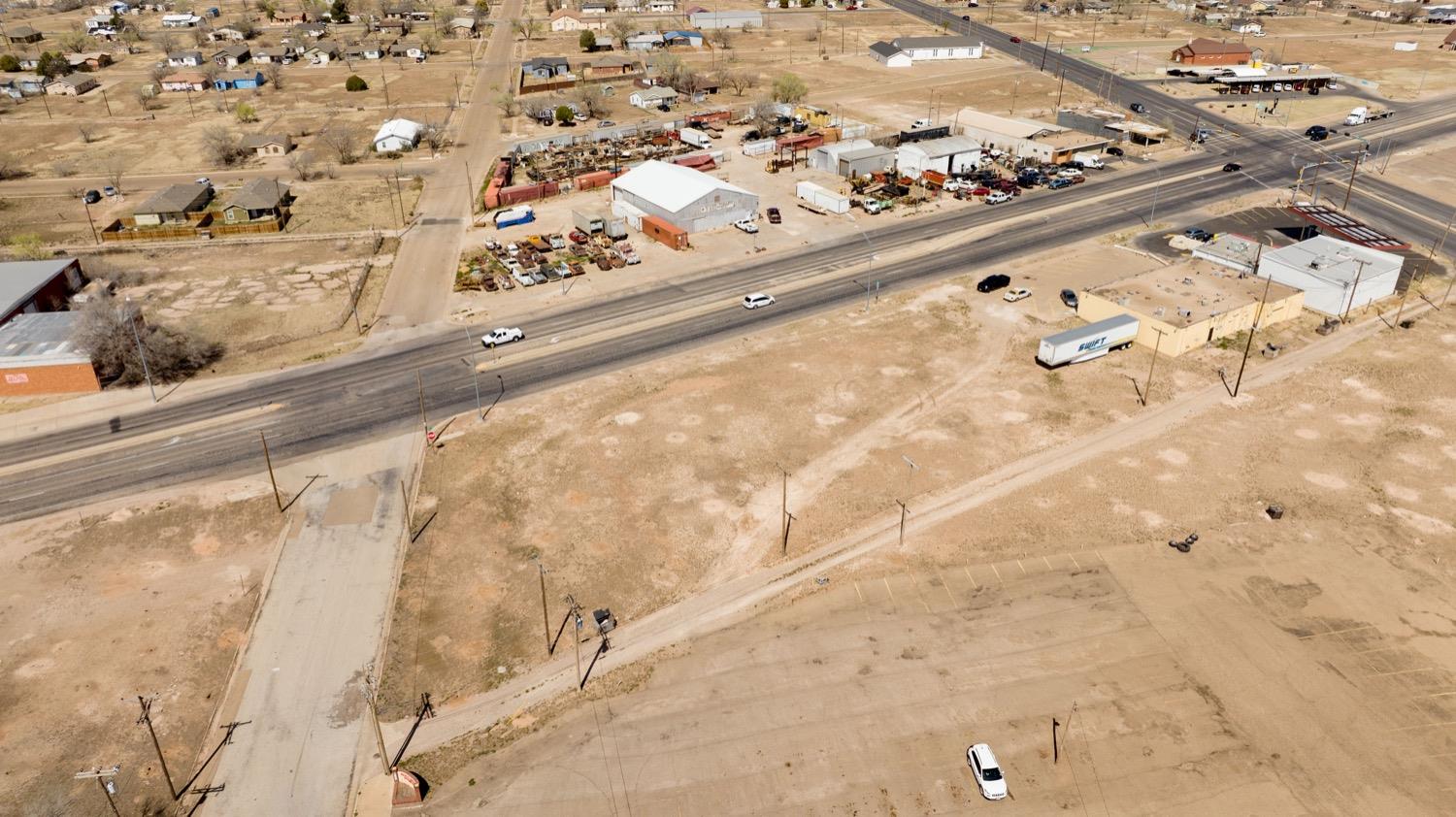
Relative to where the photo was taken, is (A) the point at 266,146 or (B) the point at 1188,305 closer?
(B) the point at 1188,305

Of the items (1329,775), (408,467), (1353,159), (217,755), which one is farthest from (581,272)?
(1353,159)

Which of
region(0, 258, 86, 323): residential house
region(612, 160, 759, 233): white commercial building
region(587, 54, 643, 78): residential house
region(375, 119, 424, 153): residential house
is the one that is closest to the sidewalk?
region(0, 258, 86, 323): residential house

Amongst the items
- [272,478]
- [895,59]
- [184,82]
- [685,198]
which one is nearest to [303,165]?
[685,198]

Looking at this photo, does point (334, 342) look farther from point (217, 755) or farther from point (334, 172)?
point (334, 172)

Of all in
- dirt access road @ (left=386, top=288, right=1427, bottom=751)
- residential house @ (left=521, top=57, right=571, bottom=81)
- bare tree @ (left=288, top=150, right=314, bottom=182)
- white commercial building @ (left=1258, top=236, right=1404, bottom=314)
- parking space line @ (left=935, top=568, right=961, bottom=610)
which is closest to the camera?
dirt access road @ (left=386, top=288, right=1427, bottom=751)

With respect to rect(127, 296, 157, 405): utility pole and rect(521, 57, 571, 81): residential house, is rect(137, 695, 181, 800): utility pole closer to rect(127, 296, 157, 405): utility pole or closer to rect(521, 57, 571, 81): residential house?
rect(127, 296, 157, 405): utility pole

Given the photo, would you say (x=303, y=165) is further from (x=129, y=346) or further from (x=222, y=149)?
(x=129, y=346)

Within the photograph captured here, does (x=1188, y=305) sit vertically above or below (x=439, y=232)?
above

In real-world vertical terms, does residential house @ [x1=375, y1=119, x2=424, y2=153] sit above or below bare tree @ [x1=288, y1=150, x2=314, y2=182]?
above

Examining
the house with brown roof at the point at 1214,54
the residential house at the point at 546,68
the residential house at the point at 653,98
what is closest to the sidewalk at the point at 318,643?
the residential house at the point at 653,98
